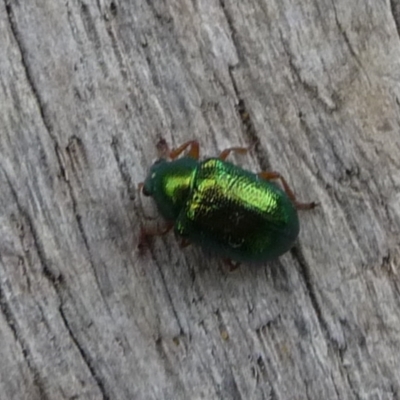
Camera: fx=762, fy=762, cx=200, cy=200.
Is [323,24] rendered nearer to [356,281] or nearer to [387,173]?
[387,173]

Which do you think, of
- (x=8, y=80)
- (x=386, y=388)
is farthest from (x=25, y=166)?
(x=386, y=388)

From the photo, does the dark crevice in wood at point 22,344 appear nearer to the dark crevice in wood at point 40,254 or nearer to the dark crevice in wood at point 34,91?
the dark crevice in wood at point 40,254

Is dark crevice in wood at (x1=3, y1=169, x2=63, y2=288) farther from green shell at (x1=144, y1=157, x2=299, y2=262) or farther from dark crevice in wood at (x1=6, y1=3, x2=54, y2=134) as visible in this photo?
green shell at (x1=144, y1=157, x2=299, y2=262)

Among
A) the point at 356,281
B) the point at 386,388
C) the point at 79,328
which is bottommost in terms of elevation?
the point at 386,388

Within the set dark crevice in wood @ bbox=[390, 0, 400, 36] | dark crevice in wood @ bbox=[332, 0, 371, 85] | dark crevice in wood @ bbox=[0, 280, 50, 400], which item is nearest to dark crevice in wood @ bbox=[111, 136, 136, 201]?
dark crevice in wood @ bbox=[0, 280, 50, 400]

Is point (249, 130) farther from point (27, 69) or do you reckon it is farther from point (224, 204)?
point (27, 69)

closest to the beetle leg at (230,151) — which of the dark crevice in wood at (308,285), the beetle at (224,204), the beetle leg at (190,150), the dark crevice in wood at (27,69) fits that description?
the beetle at (224,204)
